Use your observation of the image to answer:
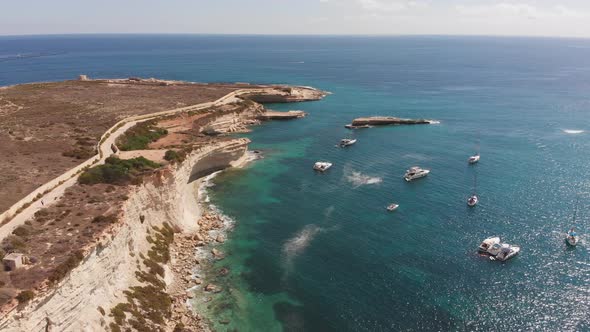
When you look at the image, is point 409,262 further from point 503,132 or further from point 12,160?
point 503,132

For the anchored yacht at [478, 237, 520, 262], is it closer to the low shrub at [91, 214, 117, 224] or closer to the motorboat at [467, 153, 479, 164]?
the motorboat at [467, 153, 479, 164]

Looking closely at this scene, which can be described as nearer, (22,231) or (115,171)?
(22,231)

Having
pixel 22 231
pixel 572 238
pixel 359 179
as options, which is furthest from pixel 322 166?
A: pixel 22 231

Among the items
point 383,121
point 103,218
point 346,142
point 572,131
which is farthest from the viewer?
point 383,121

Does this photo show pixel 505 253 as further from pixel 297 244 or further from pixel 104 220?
pixel 104 220

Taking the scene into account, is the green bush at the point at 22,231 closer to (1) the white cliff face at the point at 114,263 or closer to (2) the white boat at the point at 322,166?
(1) the white cliff face at the point at 114,263

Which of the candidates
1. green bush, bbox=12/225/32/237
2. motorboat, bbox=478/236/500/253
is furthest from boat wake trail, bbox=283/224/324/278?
green bush, bbox=12/225/32/237

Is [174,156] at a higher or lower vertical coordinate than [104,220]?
higher

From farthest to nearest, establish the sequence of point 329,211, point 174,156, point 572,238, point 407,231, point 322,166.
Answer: point 322,166 < point 174,156 < point 329,211 < point 407,231 < point 572,238
